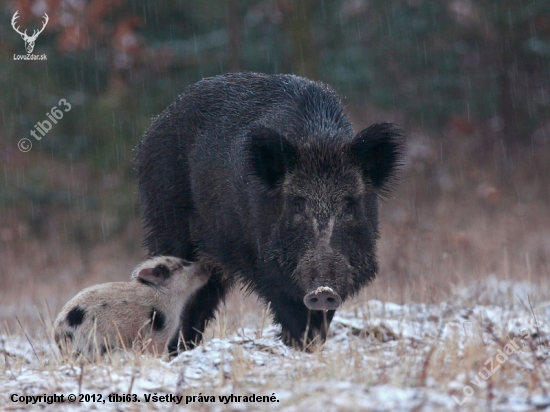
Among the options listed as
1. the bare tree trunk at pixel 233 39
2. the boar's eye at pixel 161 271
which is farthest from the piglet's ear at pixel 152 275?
the bare tree trunk at pixel 233 39

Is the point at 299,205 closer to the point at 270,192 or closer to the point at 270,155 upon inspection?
the point at 270,192

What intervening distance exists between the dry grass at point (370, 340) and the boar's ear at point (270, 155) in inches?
47.9

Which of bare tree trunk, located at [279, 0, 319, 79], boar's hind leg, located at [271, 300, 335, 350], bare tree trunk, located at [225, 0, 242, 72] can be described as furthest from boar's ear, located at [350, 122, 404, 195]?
bare tree trunk, located at [225, 0, 242, 72]

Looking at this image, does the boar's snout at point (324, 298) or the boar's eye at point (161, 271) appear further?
Answer: the boar's eye at point (161, 271)

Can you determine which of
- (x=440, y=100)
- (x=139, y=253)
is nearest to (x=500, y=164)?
(x=440, y=100)

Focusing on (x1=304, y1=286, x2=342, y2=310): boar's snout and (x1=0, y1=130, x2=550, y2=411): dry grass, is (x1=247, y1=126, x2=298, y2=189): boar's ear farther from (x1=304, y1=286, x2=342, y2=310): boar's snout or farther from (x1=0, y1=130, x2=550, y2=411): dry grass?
(x1=0, y1=130, x2=550, y2=411): dry grass

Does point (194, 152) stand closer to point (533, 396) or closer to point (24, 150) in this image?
point (533, 396)

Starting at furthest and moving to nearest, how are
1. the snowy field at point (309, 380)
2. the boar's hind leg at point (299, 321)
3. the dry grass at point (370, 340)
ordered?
the boar's hind leg at point (299, 321) → the dry grass at point (370, 340) → the snowy field at point (309, 380)

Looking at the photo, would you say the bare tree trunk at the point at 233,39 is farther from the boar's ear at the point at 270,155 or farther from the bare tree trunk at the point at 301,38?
the boar's ear at the point at 270,155

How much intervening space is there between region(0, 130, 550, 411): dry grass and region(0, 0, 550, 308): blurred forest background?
0.14 metres

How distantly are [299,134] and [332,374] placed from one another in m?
2.45

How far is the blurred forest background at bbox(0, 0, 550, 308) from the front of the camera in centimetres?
1500

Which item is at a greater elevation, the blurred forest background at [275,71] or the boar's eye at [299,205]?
the blurred forest background at [275,71]

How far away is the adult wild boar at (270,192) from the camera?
18.1 ft
